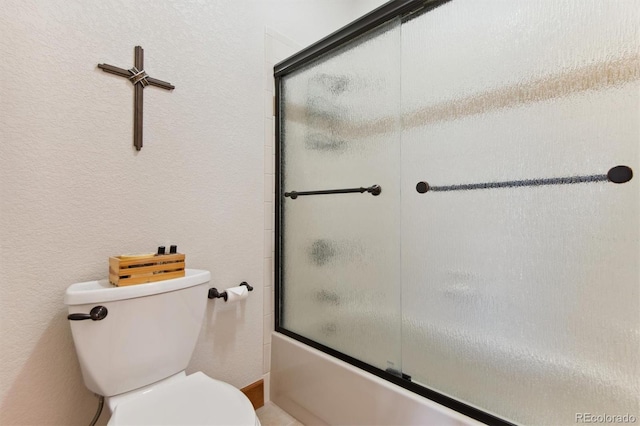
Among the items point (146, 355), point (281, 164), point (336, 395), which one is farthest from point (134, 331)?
point (281, 164)

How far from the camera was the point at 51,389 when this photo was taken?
3.24 ft

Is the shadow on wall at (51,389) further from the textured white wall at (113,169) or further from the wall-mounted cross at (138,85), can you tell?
the wall-mounted cross at (138,85)

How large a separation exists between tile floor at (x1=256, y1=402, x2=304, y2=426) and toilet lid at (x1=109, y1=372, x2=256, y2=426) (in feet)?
2.05

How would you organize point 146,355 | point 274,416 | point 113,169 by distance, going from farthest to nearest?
point 274,416 → point 113,169 → point 146,355

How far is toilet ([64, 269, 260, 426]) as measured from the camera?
0.84 meters

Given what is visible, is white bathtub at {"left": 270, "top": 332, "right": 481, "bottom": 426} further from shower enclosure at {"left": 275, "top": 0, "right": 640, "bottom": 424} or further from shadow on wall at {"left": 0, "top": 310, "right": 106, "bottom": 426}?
shadow on wall at {"left": 0, "top": 310, "right": 106, "bottom": 426}

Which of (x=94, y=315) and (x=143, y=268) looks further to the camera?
(x=143, y=268)

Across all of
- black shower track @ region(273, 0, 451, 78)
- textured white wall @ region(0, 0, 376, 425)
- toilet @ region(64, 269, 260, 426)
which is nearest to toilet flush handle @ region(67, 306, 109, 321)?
toilet @ region(64, 269, 260, 426)

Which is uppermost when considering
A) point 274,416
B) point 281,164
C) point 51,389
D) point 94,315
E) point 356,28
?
point 356,28

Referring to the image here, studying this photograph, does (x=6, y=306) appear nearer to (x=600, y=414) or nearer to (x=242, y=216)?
(x=242, y=216)

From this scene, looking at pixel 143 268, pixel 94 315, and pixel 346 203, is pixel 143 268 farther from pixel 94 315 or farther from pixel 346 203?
pixel 346 203

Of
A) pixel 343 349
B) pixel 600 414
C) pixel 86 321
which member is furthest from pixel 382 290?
pixel 86 321

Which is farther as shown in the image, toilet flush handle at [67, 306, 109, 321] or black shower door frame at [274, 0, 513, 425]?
black shower door frame at [274, 0, 513, 425]

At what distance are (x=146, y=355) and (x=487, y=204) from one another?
1.17 meters
